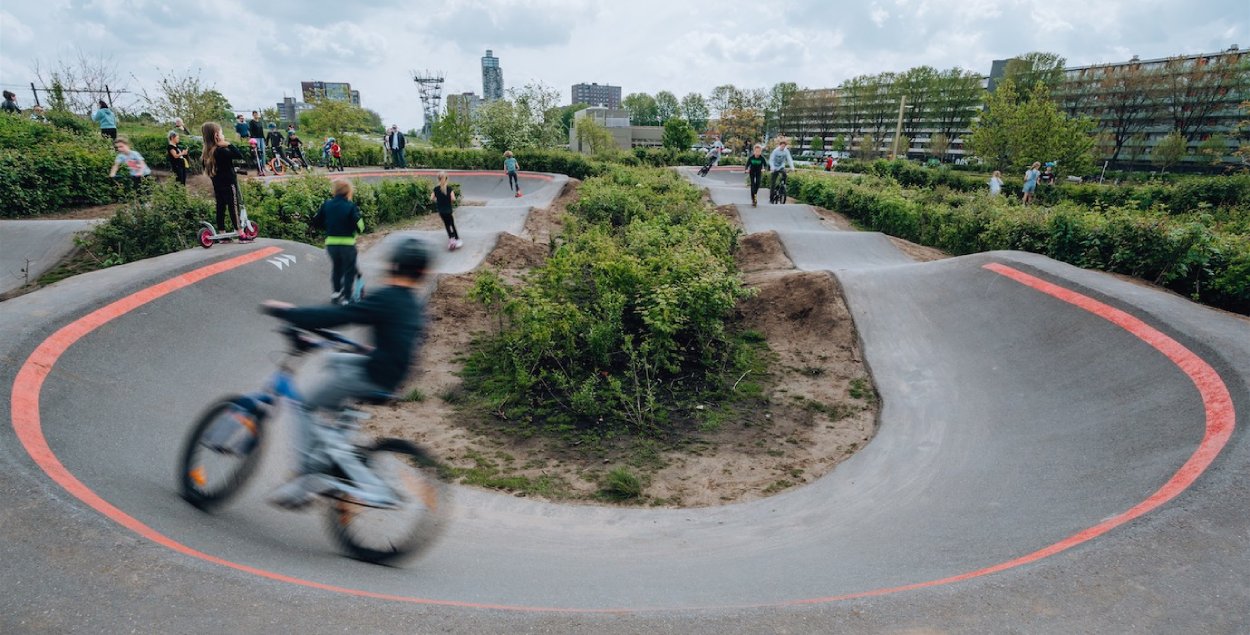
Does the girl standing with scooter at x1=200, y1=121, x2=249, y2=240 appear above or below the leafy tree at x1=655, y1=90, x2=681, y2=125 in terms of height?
below

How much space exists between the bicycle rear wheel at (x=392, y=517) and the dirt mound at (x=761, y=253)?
10695mm

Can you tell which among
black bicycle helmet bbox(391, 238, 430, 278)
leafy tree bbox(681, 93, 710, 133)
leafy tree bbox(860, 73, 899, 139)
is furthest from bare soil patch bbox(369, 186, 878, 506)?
leafy tree bbox(681, 93, 710, 133)

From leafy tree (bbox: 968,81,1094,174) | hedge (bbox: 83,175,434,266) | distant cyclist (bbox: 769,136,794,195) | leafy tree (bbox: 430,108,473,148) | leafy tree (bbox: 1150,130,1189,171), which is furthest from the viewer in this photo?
leafy tree (bbox: 1150,130,1189,171)

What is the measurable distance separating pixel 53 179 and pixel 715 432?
15.9 meters

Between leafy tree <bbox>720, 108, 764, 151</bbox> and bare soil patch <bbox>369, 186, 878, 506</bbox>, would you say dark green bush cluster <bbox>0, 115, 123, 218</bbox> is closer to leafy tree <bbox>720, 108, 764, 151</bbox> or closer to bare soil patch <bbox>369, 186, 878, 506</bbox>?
bare soil patch <bbox>369, 186, 878, 506</bbox>

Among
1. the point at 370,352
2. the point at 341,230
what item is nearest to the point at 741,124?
the point at 341,230

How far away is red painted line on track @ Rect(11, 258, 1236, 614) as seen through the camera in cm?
315

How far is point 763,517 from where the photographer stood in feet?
17.5

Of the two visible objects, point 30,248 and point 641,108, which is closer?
point 30,248

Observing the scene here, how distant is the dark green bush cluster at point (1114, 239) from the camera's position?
7.97 meters

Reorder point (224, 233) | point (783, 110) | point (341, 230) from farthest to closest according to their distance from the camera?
point (783, 110), point (224, 233), point (341, 230)

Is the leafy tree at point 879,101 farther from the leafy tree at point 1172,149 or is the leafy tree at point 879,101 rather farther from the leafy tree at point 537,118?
the leafy tree at point 537,118

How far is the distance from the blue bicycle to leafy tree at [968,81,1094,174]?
47.3 metres

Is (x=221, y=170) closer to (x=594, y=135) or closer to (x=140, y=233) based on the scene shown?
(x=140, y=233)
